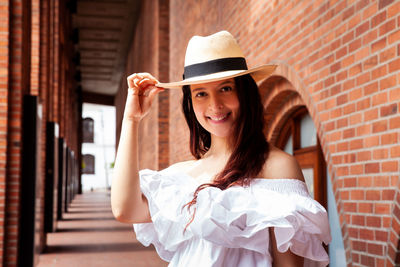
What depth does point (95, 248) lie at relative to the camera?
787cm

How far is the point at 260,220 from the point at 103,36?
68.7 ft

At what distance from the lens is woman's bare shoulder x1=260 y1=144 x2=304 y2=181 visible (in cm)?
149

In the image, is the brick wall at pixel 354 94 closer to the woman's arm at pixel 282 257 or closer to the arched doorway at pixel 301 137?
the arched doorway at pixel 301 137

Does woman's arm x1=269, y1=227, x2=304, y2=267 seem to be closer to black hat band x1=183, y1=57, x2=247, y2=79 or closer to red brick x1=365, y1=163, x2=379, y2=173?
black hat band x1=183, y1=57, x2=247, y2=79

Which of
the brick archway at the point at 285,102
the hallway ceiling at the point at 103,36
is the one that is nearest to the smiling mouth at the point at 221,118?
the brick archway at the point at 285,102

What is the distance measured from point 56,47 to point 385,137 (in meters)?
10.2

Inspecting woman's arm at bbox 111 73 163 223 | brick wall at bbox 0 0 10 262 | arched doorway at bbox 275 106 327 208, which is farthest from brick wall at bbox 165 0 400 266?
brick wall at bbox 0 0 10 262

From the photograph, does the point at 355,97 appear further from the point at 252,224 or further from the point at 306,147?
the point at 252,224

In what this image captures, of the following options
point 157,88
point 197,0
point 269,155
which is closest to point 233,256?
point 269,155

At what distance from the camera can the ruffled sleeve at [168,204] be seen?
60.6 inches

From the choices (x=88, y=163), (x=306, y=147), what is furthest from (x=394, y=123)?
(x=88, y=163)

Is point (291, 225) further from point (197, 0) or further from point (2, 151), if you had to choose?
point (197, 0)

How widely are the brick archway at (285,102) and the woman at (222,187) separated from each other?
5.82 feet

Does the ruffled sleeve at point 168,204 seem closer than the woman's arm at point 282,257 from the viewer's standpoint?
No
